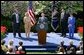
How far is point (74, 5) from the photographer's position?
29156 millimetres

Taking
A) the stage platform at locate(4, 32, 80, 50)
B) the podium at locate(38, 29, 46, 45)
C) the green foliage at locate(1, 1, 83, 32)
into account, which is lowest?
the stage platform at locate(4, 32, 80, 50)

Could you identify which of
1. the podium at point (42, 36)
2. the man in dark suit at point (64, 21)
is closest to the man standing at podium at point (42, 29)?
the podium at point (42, 36)

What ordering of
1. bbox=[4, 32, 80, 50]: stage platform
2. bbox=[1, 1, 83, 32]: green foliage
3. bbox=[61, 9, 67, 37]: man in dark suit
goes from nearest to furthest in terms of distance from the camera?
bbox=[4, 32, 80, 50]: stage platform → bbox=[61, 9, 67, 37]: man in dark suit → bbox=[1, 1, 83, 32]: green foliage

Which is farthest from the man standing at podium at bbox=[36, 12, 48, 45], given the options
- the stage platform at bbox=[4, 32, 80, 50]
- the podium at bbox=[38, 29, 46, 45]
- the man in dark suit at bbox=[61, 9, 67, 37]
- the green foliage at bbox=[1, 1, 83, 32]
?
the green foliage at bbox=[1, 1, 83, 32]

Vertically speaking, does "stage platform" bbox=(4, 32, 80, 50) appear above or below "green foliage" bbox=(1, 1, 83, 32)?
below

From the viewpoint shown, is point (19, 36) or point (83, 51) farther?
point (19, 36)

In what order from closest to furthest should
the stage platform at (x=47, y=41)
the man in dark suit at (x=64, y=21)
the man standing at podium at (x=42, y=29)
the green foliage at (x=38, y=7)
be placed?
1. the man standing at podium at (x=42, y=29)
2. the stage platform at (x=47, y=41)
3. the man in dark suit at (x=64, y=21)
4. the green foliage at (x=38, y=7)

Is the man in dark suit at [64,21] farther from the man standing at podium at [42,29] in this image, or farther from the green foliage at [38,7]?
the green foliage at [38,7]

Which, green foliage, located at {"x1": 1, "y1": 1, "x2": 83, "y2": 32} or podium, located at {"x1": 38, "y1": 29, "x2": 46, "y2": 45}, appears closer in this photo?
podium, located at {"x1": 38, "y1": 29, "x2": 46, "y2": 45}

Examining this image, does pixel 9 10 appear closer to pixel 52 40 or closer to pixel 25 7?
pixel 25 7

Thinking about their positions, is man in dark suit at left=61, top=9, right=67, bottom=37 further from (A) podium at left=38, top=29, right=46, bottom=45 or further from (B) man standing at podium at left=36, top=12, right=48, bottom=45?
(A) podium at left=38, top=29, right=46, bottom=45

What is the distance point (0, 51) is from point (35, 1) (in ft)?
35.8

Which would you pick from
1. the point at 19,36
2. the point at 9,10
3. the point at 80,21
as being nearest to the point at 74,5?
the point at 80,21

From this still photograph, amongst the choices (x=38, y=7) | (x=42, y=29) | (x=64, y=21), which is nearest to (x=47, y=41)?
(x=64, y=21)
